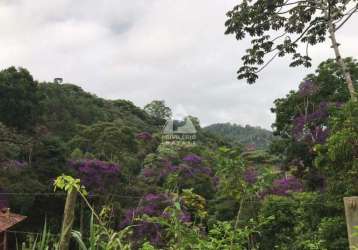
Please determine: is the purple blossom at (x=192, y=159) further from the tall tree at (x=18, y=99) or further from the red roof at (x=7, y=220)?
the tall tree at (x=18, y=99)

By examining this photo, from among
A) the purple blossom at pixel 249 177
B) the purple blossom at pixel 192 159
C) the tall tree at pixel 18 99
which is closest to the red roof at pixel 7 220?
the purple blossom at pixel 249 177

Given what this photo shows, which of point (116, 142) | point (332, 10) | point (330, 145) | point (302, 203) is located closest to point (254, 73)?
point (332, 10)

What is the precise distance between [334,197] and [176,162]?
46.5 ft

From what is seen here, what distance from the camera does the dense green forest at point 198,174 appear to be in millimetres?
2695

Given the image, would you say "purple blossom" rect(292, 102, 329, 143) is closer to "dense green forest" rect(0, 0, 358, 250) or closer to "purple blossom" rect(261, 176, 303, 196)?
"dense green forest" rect(0, 0, 358, 250)

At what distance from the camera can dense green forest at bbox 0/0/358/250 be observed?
8.84 feet

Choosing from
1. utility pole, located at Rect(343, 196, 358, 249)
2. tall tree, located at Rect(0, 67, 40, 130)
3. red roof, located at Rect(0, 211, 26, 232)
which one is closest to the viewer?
utility pole, located at Rect(343, 196, 358, 249)

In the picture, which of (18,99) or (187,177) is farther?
(18,99)

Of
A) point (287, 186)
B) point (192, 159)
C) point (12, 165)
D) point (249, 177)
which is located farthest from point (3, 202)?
point (287, 186)

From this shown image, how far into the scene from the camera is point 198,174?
17.8 metres

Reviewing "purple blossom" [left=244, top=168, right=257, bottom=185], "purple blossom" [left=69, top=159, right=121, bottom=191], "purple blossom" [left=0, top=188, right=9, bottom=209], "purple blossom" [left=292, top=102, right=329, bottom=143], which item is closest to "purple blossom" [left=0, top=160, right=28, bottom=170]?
"purple blossom" [left=0, top=188, right=9, bottom=209]

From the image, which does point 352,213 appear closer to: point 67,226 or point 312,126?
point 67,226

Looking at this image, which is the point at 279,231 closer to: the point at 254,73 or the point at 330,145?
the point at 254,73

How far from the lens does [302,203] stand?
8.18 metres
